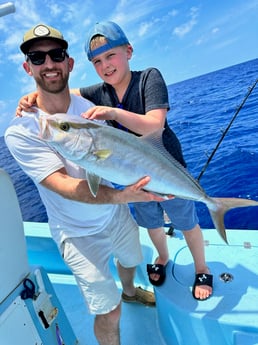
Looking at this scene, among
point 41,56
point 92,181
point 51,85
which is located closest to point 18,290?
point 92,181

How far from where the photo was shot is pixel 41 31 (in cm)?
162

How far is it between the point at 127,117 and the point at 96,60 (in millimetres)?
532

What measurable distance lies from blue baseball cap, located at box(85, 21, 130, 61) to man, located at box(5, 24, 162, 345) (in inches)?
6.9

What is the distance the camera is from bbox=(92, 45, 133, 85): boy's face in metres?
1.78

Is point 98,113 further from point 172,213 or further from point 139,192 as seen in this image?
point 172,213

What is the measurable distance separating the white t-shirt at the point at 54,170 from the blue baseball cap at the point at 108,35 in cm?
32

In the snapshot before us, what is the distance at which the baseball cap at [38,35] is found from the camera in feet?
5.27

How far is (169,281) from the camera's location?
2053mm

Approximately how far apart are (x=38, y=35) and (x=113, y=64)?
0.43 meters

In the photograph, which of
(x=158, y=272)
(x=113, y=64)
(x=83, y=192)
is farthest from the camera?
(x=158, y=272)

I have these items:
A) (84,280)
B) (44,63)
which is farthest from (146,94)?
(84,280)

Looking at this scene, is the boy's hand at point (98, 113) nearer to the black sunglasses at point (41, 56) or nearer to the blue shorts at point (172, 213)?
the black sunglasses at point (41, 56)

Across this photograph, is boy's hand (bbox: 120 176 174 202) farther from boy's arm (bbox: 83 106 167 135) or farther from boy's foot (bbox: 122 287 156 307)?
boy's foot (bbox: 122 287 156 307)

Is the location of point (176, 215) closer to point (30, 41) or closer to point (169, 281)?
point (169, 281)
